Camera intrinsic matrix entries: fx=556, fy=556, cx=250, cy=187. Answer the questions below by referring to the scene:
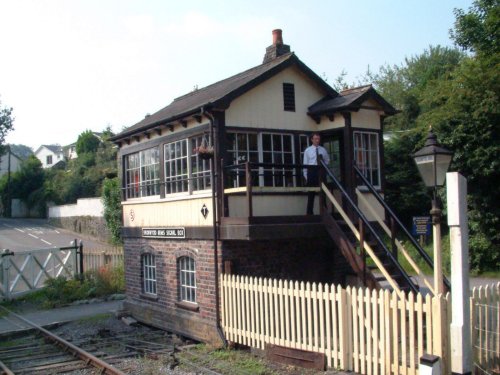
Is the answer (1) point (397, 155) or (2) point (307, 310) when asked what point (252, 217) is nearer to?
(2) point (307, 310)

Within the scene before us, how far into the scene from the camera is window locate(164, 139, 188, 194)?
487 inches

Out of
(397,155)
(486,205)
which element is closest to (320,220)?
(486,205)

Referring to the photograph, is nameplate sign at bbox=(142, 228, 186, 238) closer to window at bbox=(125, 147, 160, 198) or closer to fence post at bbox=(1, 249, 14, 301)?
window at bbox=(125, 147, 160, 198)

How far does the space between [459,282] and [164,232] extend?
24.3ft

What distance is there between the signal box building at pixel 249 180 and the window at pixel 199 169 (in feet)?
0.08

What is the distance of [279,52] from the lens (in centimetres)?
1309

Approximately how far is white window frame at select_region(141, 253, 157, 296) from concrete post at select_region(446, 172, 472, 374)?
321 inches

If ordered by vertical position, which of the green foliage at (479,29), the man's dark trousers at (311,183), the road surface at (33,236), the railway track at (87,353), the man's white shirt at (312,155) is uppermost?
the green foliage at (479,29)

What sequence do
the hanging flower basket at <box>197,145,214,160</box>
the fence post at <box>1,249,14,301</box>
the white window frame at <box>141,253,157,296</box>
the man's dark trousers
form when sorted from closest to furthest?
the hanging flower basket at <box>197,145,214,160</box>
the man's dark trousers
the white window frame at <box>141,253,157,296</box>
the fence post at <box>1,249,14,301</box>

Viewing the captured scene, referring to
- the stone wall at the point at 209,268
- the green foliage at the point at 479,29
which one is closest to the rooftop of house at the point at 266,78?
the stone wall at the point at 209,268

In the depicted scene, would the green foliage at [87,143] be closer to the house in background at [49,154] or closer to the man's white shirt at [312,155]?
the house in background at [49,154]

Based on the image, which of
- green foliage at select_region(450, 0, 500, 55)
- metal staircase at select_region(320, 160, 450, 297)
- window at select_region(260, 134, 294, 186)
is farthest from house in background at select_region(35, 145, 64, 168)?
metal staircase at select_region(320, 160, 450, 297)

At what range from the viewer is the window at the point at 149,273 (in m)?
13.7

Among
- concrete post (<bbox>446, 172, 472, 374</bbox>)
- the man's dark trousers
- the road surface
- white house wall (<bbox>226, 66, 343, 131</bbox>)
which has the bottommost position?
the road surface
